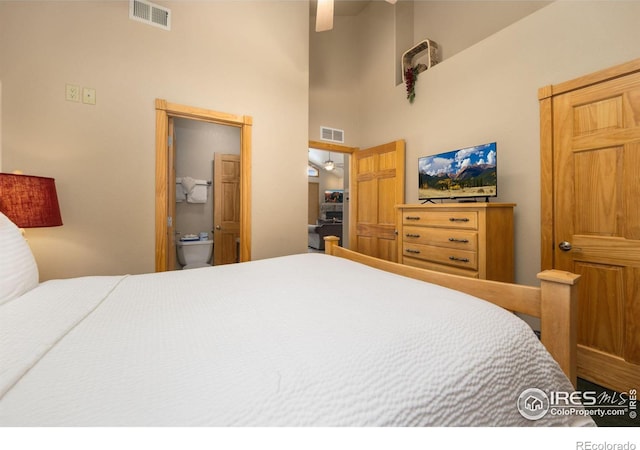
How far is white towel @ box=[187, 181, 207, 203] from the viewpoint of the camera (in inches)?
162

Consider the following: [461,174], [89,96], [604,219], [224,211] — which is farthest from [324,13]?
[224,211]

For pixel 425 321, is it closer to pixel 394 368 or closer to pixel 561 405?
pixel 394 368

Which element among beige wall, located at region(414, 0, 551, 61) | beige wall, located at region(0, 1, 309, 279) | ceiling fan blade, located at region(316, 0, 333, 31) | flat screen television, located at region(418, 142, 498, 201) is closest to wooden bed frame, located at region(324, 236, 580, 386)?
flat screen television, located at region(418, 142, 498, 201)

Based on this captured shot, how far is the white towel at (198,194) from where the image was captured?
411cm

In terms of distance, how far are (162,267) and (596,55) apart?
140 inches

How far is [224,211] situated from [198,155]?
97 centimetres

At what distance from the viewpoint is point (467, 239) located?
6.95ft

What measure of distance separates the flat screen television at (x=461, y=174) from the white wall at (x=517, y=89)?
0.28 metres

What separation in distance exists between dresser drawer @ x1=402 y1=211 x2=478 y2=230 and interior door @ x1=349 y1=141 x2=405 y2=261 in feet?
2.12

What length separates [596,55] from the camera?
1815 millimetres

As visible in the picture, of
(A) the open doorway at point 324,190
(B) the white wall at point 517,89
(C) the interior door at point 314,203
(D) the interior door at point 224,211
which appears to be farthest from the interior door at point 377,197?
(C) the interior door at point 314,203

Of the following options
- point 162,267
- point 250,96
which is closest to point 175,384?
point 162,267

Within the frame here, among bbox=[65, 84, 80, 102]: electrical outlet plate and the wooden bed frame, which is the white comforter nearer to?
the wooden bed frame

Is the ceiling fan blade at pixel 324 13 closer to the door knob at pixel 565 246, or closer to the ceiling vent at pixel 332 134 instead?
the ceiling vent at pixel 332 134
